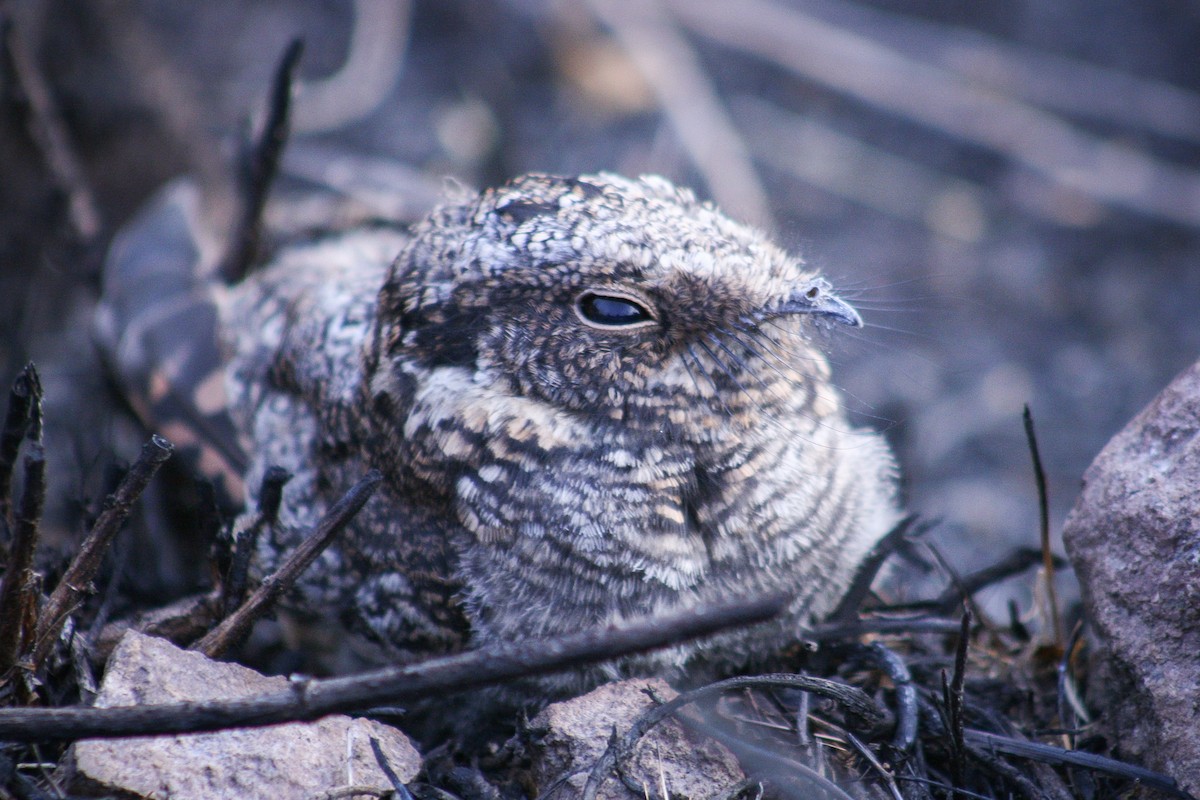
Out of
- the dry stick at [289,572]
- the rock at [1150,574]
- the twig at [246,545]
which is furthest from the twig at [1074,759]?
the twig at [246,545]

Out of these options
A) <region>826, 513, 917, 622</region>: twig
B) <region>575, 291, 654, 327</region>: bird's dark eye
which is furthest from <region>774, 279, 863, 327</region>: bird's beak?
<region>826, 513, 917, 622</region>: twig

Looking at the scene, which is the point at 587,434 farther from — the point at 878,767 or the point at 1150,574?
the point at 1150,574

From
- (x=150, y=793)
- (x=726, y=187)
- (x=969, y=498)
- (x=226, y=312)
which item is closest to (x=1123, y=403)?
(x=969, y=498)

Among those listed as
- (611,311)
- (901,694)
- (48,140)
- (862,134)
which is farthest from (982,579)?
(862,134)

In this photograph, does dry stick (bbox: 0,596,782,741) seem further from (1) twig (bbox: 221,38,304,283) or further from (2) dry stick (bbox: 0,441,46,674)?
(1) twig (bbox: 221,38,304,283)

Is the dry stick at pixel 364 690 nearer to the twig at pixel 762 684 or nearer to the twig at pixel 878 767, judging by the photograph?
the twig at pixel 762 684
